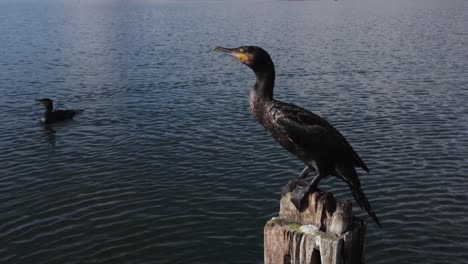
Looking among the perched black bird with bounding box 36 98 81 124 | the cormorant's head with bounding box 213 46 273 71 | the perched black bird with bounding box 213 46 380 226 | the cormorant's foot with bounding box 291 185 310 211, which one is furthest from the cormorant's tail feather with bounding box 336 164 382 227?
the perched black bird with bounding box 36 98 81 124

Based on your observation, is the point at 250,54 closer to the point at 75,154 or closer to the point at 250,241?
the point at 250,241

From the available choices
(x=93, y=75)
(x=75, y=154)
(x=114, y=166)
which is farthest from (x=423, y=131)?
(x=93, y=75)

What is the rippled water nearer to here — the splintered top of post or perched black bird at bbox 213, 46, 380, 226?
perched black bird at bbox 213, 46, 380, 226

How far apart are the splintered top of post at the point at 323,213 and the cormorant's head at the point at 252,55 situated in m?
2.11

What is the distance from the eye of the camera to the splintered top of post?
577cm

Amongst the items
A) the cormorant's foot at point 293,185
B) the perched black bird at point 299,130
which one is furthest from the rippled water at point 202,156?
the cormorant's foot at point 293,185

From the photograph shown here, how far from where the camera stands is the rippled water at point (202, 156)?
1296cm

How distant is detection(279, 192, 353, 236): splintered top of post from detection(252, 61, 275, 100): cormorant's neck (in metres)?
1.70

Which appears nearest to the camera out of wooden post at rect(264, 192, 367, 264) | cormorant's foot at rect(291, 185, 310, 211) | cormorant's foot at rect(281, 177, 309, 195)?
wooden post at rect(264, 192, 367, 264)

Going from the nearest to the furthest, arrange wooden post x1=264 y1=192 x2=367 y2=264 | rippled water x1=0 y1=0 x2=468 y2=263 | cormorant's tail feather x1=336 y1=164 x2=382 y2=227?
wooden post x1=264 y1=192 x2=367 y2=264 < cormorant's tail feather x1=336 y1=164 x2=382 y2=227 < rippled water x1=0 y1=0 x2=468 y2=263

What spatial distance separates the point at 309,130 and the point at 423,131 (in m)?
15.3

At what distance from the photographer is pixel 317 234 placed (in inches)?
232

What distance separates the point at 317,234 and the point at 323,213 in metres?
0.28

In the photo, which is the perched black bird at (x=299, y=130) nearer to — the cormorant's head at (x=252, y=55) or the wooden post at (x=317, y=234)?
Result: the cormorant's head at (x=252, y=55)
